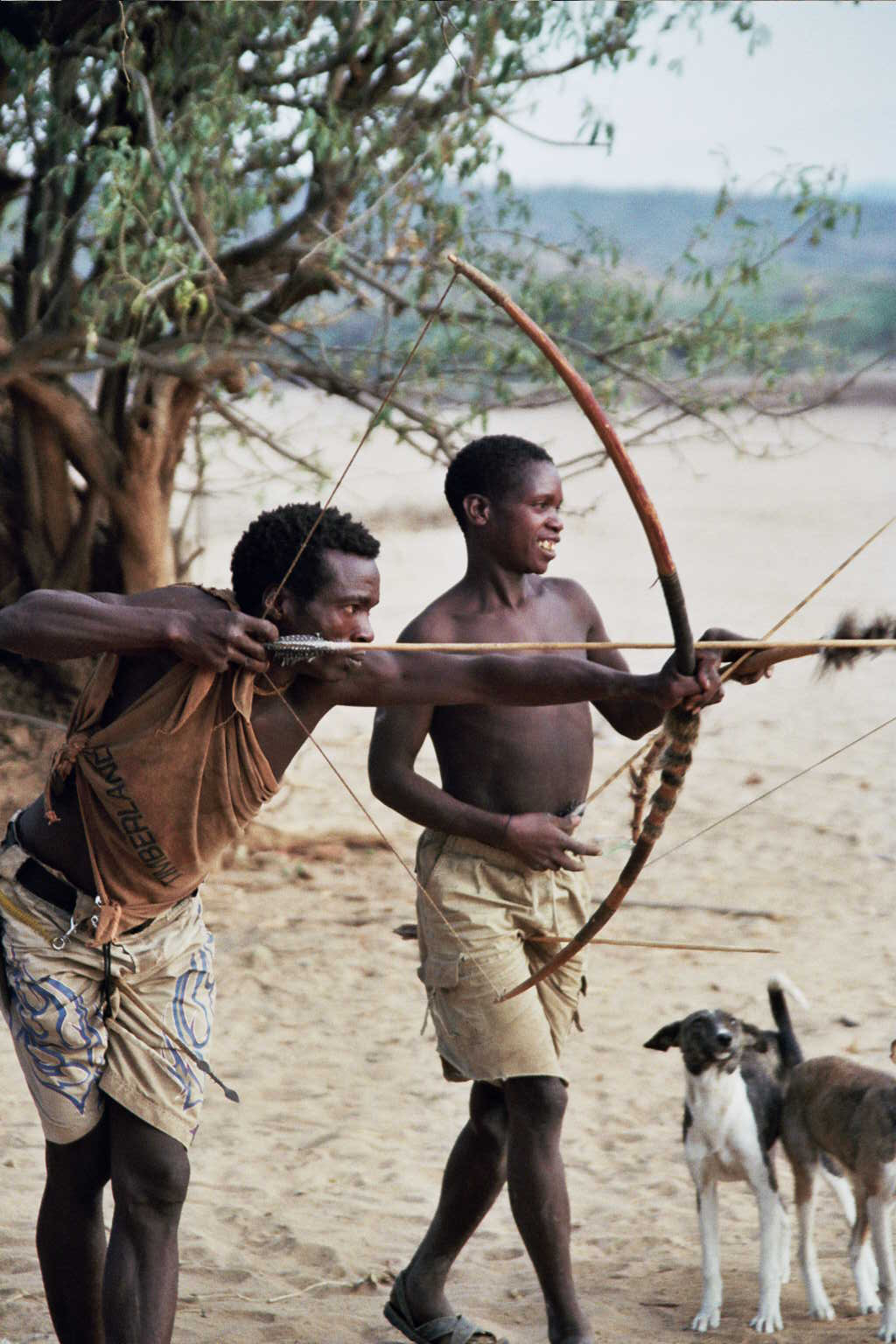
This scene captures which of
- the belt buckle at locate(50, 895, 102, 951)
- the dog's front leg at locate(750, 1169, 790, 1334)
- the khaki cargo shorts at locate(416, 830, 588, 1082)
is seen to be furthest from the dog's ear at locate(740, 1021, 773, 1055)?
the belt buckle at locate(50, 895, 102, 951)

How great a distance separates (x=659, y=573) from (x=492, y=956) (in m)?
1.06

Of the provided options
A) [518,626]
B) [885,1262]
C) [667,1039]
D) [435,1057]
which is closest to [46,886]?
[518,626]

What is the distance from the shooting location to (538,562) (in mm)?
3455

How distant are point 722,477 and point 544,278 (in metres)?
22.6

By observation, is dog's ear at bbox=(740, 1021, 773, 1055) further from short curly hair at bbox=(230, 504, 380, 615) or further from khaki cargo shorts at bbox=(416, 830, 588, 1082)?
short curly hair at bbox=(230, 504, 380, 615)

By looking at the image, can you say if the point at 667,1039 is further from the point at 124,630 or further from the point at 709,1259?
the point at 124,630

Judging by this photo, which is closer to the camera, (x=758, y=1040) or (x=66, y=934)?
(x=66, y=934)

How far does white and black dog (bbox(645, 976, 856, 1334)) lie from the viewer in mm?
3668

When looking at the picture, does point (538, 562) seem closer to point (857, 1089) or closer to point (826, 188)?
point (857, 1089)

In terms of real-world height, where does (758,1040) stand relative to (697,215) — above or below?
below

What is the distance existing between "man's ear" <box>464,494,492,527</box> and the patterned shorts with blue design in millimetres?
1180

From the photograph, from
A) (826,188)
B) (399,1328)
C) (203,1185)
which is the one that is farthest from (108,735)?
(826,188)

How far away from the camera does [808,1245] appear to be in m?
3.78

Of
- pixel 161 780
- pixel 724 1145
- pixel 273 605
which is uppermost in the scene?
pixel 273 605
